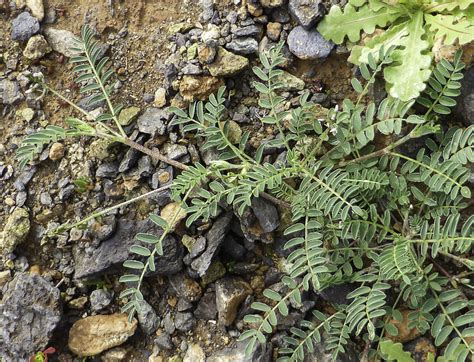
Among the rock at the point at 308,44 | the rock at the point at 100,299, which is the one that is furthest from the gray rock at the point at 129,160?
the rock at the point at 308,44

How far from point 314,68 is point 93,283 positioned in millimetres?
1716

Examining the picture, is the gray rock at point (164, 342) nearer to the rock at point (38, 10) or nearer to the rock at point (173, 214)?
the rock at point (173, 214)

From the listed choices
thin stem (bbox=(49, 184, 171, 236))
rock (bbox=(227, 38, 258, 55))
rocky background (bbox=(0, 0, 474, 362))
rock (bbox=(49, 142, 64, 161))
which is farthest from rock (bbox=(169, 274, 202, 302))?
rock (bbox=(227, 38, 258, 55))

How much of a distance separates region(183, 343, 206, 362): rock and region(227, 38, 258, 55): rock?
162 cm

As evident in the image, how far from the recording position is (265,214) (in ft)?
10.5

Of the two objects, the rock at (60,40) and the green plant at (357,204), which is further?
the rock at (60,40)

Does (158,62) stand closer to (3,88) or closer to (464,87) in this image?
(3,88)

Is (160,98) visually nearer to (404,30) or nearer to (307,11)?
(307,11)

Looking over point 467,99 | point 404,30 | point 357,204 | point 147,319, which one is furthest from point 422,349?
point 404,30

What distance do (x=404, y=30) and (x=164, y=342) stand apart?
2.11 metres

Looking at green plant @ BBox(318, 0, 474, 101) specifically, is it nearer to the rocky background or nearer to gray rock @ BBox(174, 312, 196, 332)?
the rocky background

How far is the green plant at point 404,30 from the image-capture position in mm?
3070

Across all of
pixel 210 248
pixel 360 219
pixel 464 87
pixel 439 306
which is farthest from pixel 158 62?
pixel 439 306

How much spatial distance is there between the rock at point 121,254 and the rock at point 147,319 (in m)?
0.22
